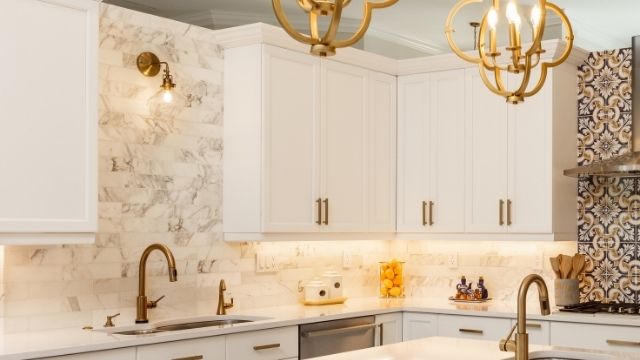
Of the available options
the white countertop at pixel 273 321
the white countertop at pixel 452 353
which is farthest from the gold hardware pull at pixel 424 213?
the white countertop at pixel 452 353

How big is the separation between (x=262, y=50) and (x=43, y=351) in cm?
210

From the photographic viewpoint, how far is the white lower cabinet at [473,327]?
489 cm

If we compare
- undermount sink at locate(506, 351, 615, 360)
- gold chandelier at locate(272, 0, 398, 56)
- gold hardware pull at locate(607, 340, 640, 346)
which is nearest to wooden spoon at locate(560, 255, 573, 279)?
gold hardware pull at locate(607, 340, 640, 346)

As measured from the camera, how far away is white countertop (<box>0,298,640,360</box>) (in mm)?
3498

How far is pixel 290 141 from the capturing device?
494cm

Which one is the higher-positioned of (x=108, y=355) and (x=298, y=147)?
(x=298, y=147)

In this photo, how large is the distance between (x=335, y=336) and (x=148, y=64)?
172 centimetres

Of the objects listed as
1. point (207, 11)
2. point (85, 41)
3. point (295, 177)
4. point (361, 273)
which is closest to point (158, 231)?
point (295, 177)

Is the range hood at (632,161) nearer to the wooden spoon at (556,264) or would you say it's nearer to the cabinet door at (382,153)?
the wooden spoon at (556,264)

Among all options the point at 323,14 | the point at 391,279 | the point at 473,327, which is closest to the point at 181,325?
the point at 473,327

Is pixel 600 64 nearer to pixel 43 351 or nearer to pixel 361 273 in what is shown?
pixel 361 273

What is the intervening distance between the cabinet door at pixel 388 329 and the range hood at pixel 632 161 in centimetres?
128

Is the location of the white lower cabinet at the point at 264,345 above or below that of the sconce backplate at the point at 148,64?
below

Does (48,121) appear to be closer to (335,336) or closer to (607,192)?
(335,336)
